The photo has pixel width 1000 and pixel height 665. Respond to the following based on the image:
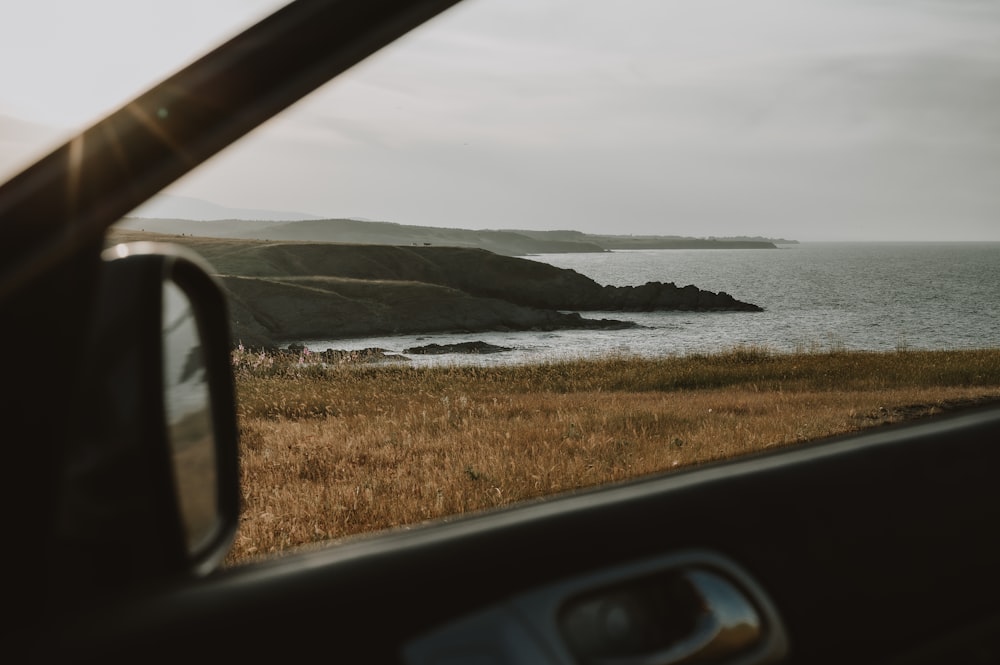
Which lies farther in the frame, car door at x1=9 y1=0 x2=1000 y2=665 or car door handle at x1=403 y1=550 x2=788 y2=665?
car door handle at x1=403 y1=550 x2=788 y2=665

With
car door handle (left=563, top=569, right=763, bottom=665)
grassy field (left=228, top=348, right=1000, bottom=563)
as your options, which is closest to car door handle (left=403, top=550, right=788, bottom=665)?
car door handle (left=563, top=569, right=763, bottom=665)

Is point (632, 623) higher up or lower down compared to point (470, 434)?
higher up

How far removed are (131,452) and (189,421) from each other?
169mm

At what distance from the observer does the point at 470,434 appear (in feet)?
24.6

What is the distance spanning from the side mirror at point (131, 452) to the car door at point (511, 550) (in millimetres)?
20

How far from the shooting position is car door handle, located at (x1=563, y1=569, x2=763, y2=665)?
4.07 feet

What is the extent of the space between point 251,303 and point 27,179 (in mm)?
55810

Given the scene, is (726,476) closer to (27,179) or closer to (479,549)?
(479,549)

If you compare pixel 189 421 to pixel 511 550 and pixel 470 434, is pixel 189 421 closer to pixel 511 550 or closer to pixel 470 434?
pixel 511 550

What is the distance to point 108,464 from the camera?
0.89 metres

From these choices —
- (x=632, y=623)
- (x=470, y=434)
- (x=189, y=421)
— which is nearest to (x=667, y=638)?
(x=632, y=623)

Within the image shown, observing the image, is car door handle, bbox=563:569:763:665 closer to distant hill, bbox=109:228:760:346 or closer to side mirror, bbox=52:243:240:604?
side mirror, bbox=52:243:240:604

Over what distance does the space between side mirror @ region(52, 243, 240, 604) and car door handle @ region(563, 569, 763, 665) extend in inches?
22.1

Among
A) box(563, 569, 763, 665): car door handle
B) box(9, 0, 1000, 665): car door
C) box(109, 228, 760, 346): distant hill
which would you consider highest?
box(9, 0, 1000, 665): car door
